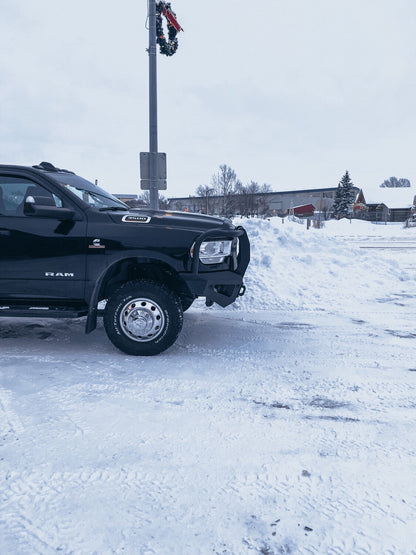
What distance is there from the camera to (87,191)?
4.75 m

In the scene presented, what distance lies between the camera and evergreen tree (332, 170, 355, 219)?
236 feet

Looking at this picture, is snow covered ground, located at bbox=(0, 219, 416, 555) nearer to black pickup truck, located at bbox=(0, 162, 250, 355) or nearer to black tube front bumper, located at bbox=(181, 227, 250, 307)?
black pickup truck, located at bbox=(0, 162, 250, 355)

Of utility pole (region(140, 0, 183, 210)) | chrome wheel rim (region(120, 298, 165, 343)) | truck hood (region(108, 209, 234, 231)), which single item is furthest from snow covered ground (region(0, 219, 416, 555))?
utility pole (region(140, 0, 183, 210))

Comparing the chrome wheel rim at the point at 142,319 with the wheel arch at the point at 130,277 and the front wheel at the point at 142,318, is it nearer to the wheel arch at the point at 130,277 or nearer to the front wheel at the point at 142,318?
the front wheel at the point at 142,318

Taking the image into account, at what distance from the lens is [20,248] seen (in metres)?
4.23

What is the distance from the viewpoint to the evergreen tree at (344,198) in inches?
2830

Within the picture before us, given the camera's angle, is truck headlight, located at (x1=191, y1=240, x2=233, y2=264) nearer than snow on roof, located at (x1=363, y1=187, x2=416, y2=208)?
Yes

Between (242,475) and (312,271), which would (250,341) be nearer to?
(242,475)

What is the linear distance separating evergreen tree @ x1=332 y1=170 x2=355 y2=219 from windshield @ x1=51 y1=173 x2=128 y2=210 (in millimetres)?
70313

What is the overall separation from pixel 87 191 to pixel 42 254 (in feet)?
3.17

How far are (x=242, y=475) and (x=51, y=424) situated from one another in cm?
135

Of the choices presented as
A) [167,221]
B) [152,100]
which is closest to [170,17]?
[152,100]

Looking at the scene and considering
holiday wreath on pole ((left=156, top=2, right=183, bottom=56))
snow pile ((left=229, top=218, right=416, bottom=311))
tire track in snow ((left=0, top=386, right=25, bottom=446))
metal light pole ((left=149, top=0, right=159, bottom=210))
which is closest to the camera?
tire track in snow ((left=0, top=386, right=25, bottom=446))

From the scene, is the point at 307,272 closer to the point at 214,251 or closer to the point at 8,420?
the point at 214,251
